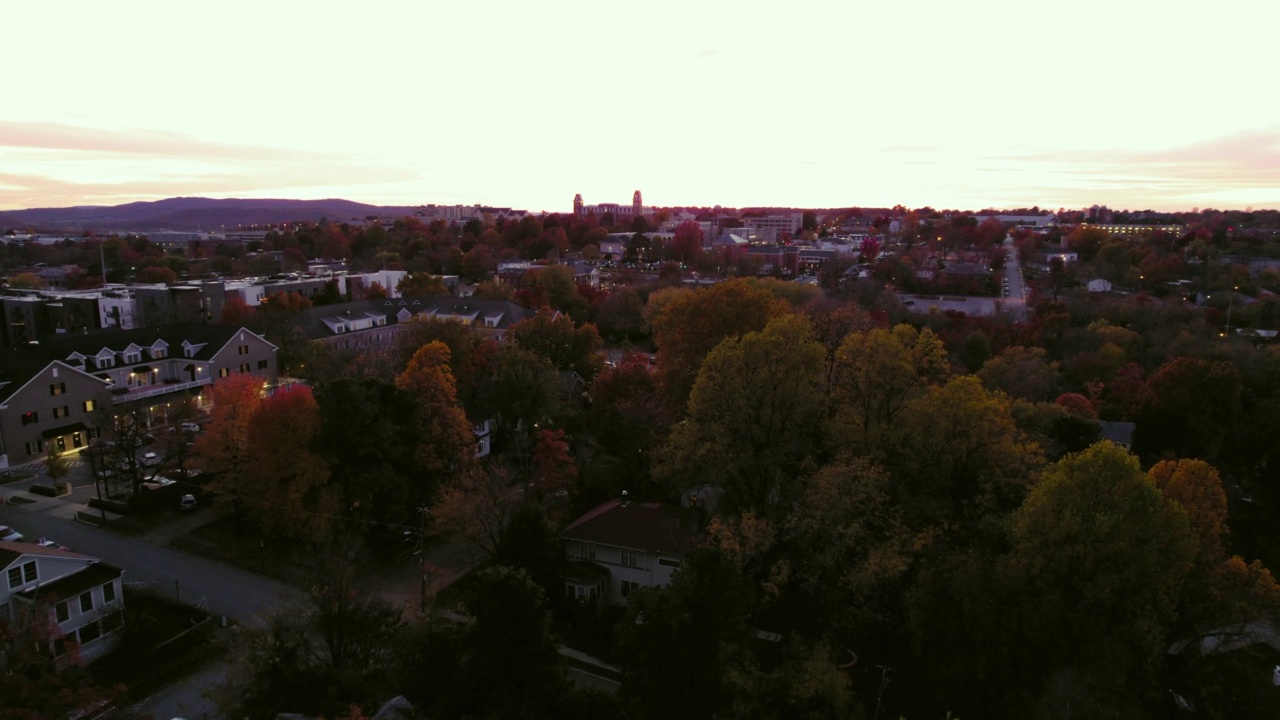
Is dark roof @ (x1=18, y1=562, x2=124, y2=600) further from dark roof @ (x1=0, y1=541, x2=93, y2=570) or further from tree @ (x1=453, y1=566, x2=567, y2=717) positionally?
tree @ (x1=453, y1=566, x2=567, y2=717)

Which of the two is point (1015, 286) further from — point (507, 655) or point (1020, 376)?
point (507, 655)

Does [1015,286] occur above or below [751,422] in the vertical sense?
above

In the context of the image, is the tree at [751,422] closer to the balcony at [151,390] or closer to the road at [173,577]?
the road at [173,577]

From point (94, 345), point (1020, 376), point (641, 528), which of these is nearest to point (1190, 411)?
point (1020, 376)

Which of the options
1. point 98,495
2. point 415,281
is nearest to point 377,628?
point 98,495

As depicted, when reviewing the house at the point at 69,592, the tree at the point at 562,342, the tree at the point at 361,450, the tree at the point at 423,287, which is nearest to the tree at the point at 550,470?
the tree at the point at 361,450

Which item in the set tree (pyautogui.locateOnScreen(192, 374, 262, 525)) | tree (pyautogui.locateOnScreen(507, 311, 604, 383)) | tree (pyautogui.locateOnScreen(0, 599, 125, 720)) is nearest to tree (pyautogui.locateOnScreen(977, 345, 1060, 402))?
tree (pyautogui.locateOnScreen(507, 311, 604, 383))

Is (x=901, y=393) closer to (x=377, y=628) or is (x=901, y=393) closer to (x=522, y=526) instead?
(x=522, y=526)
